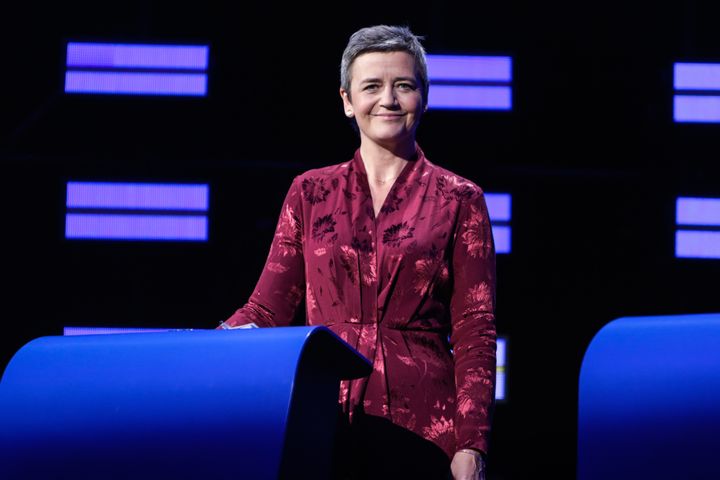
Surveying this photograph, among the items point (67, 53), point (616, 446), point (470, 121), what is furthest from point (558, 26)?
point (616, 446)

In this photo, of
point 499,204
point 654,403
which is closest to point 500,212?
point 499,204

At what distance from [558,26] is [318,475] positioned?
405cm

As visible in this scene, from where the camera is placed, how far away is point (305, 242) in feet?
5.49

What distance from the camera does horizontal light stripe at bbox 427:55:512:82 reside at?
16.3ft

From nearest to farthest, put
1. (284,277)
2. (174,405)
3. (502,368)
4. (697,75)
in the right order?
(174,405) → (284,277) → (697,75) → (502,368)

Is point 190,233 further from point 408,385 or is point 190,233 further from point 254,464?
point 254,464

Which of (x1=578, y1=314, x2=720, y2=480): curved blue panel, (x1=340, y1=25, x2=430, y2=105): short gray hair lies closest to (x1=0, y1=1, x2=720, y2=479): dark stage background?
(x1=340, y1=25, x2=430, y2=105): short gray hair

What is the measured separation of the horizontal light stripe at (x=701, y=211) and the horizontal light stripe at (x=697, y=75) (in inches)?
20.9

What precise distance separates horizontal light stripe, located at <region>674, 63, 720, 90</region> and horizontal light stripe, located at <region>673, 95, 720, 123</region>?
2.0 inches

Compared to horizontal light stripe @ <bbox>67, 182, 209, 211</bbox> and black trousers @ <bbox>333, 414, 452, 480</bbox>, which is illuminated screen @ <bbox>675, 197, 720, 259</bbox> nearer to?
horizontal light stripe @ <bbox>67, 182, 209, 211</bbox>

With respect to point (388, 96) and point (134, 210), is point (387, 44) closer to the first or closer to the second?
point (388, 96)

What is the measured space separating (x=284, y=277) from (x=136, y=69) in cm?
354

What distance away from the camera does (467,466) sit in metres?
1.49

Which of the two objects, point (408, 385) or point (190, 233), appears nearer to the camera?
point (408, 385)
